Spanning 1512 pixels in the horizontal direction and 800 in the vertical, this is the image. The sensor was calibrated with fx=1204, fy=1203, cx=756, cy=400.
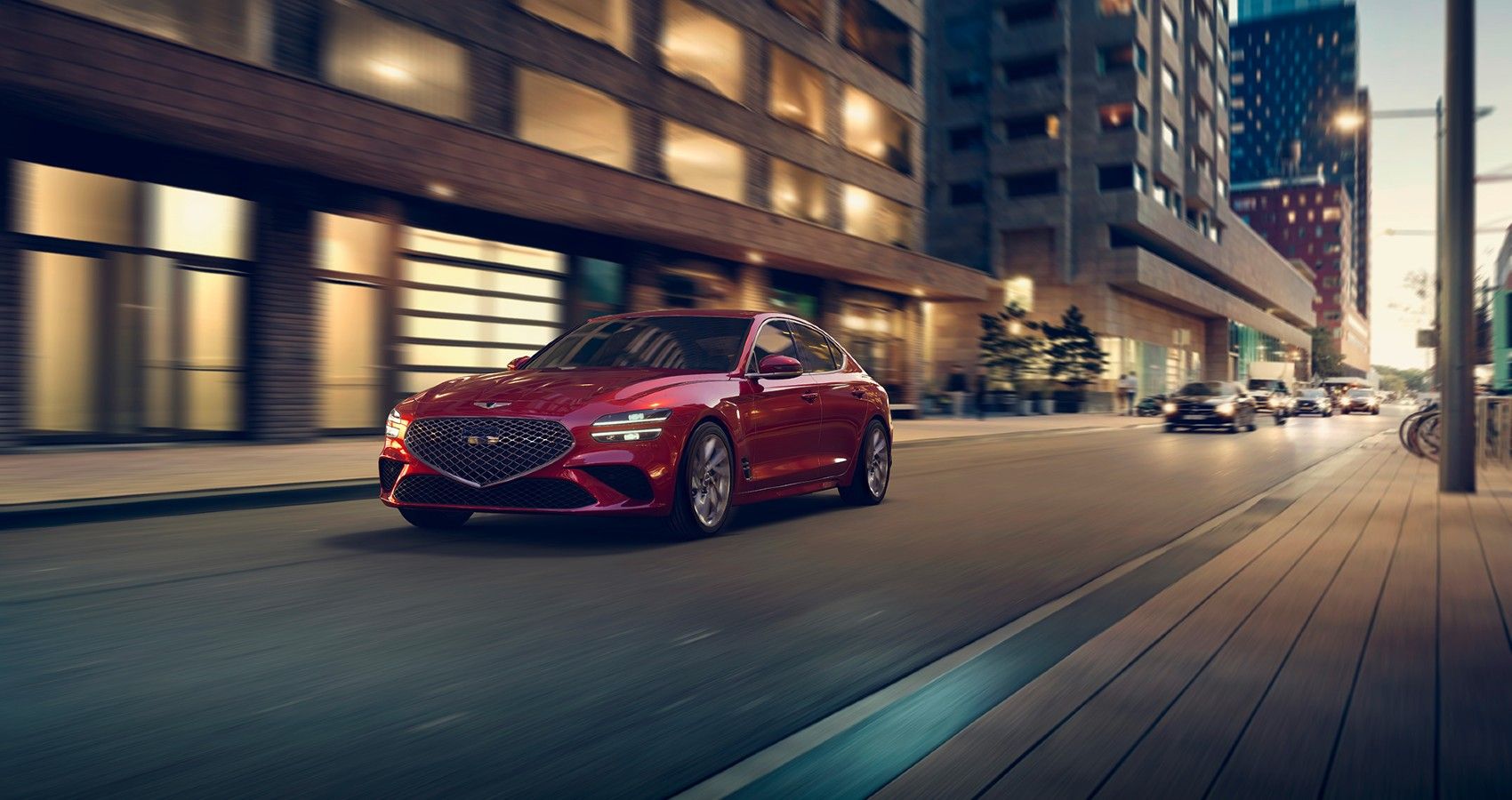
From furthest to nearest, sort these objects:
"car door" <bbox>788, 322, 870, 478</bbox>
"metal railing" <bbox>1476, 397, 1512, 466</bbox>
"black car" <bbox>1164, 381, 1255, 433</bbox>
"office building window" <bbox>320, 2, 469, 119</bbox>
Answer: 1. "black car" <bbox>1164, 381, 1255, 433</bbox>
2. "office building window" <bbox>320, 2, 469, 119</bbox>
3. "metal railing" <bbox>1476, 397, 1512, 466</bbox>
4. "car door" <bbox>788, 322, 870, 478</bbox>

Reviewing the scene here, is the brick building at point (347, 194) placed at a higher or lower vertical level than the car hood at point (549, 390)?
higher

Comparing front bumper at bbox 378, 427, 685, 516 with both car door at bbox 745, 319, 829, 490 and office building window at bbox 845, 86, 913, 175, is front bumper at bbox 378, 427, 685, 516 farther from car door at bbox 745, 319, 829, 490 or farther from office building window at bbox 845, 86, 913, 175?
office building window at bbox 845, 86, 913, 175

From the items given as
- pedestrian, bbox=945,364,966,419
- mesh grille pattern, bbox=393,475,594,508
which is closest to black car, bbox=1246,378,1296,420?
pedestrian, bbox=945,364,966,419

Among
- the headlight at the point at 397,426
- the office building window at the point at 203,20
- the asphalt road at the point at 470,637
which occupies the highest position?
the office building window at the point at 203,20

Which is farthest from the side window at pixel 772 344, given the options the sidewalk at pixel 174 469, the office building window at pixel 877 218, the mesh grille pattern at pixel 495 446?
the office building window at pixel 877 218

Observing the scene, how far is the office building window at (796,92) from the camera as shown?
2958 centimetres

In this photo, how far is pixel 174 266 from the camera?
51.2 ft

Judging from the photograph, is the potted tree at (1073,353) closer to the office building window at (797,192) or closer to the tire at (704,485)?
the office building window at (797,192)

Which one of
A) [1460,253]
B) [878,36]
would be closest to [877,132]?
[878,36]

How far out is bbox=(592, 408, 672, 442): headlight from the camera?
6887mm

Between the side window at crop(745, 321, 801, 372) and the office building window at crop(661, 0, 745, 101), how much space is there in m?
17.0

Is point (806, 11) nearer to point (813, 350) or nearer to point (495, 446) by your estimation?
point (813, 350)

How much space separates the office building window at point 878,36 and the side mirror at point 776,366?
86.5 feet

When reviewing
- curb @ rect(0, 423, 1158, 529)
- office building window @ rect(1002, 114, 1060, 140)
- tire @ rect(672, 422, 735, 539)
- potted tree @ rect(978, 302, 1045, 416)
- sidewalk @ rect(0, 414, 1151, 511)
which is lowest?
curb @ rect(0, 423, 1158, 529)
